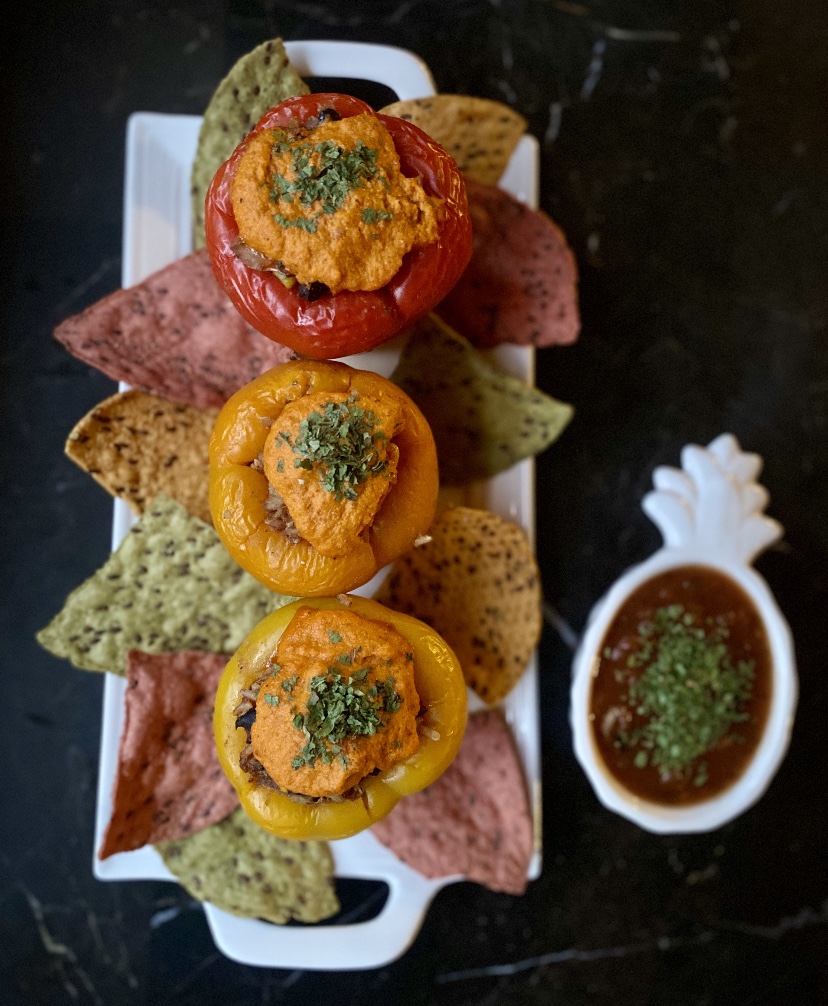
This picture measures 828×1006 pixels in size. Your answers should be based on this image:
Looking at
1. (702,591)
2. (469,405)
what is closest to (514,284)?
(469,405)

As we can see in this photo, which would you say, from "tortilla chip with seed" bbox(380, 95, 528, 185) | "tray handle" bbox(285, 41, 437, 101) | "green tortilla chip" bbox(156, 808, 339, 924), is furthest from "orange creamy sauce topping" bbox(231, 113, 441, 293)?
"green tortilla chip" bbox(156, 808, 339, 924)

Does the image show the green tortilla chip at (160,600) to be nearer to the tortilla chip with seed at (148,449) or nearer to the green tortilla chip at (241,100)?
the tortilla chip with seed at (148,449)

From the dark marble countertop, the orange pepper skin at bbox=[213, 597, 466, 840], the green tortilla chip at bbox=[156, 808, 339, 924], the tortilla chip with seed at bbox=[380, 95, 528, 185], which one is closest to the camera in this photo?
the orange pepper skin at bbox=[213, 597, 466, 840]

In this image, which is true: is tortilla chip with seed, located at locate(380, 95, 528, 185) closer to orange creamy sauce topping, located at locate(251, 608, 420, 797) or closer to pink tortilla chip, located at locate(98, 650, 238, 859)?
orange creamy sauce topping, located at locate(251, 608, 420, 797)

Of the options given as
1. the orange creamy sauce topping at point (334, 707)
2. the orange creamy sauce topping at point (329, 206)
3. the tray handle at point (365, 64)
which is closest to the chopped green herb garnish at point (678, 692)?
Answer: the orange creamy sauce topping at point (334, 707)

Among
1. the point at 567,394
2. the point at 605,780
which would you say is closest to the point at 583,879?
the point at 605,780

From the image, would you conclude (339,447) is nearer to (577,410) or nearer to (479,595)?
(479,595)

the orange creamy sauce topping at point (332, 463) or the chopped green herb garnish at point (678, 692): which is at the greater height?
the orange creamy sauce topping at point (332, 463)
